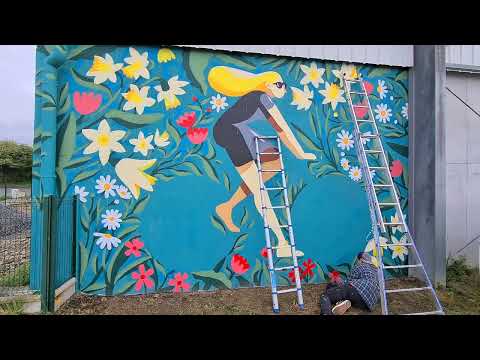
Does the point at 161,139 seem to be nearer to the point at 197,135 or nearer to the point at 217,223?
the point at 197,135

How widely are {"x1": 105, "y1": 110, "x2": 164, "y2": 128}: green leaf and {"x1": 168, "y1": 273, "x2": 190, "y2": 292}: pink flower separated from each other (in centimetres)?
213

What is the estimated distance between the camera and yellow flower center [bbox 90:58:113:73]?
4.61 metres

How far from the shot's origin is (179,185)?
4801mm

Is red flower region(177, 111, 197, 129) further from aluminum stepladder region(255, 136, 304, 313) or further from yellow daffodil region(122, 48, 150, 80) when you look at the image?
aluminum stepladder region(255, 136, 304, 313)

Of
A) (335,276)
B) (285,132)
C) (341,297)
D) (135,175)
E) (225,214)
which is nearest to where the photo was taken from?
(341,297)

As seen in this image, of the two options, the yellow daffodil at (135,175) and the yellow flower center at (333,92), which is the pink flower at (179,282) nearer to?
the yellow daffodil at (135,175)

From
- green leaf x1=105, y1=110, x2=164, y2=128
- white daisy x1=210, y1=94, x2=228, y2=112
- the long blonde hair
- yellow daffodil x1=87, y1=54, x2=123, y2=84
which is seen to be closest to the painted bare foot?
white daisy x1=210, y1=94, x2=228, y2=112

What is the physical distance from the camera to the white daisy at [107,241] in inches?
181

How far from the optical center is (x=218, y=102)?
492 centimetres

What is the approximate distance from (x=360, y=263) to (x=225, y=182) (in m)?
2.17

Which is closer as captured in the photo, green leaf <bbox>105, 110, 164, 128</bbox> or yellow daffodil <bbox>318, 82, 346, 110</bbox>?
green leaf <bbox>105, 110, 164, 128</bbox>

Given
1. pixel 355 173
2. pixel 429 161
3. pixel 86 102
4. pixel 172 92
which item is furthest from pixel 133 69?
pixel 429 161

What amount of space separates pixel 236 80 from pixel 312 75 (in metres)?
1.21

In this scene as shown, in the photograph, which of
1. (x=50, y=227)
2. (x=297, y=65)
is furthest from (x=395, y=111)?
(x=50, y=227)
